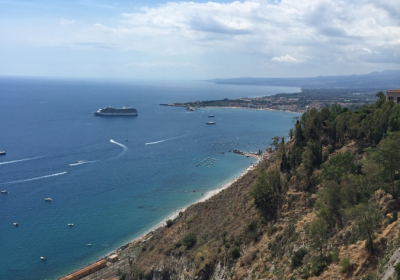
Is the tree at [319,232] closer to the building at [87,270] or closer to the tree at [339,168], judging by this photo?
the tree at [339,168]

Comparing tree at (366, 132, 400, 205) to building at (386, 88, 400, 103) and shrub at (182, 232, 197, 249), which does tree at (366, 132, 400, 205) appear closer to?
shrub at (182, 232, 197, 249)

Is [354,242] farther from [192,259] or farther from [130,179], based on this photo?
[130,179]

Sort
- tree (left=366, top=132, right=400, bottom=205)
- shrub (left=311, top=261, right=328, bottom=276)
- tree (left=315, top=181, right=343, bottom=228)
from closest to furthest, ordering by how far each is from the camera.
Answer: shrub (left=311, top=261, right=328, bottom=276), tree (left=366, top=132, right=400, bottom=205), tree (left=315, top=181, right=343, bottom=228)

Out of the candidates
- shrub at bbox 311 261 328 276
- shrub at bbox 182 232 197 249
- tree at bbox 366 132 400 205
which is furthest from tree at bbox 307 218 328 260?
shrub at bbox 182 232 197 249

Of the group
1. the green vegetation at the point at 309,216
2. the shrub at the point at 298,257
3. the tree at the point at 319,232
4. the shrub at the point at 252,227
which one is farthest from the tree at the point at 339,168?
the shrub at the point at 298,257

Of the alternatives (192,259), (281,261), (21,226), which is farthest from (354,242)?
(21,226)

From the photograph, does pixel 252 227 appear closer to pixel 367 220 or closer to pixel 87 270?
pixel 367 220

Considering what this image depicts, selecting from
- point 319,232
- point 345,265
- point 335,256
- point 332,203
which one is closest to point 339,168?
point 332,203
